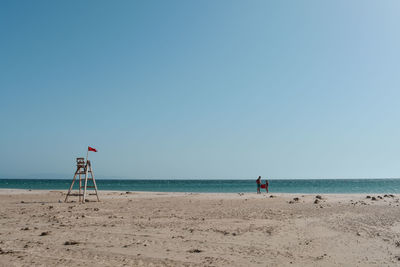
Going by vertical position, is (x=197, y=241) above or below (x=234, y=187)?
above

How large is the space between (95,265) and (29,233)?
4.44 m

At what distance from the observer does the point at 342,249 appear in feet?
26.7

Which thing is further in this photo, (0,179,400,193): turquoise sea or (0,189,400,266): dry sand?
(0,179,400,193): turquoise sea

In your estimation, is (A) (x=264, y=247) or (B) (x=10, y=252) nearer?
(B) (x=10, y=252)

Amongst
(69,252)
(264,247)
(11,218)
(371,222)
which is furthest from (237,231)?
(11,218)

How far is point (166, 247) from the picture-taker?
26.0 ft

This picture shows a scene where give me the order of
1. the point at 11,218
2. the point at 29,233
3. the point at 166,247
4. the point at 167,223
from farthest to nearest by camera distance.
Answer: the point at 11,218 → the point at 167,223 → the point at 29,233 → the point at 166,247

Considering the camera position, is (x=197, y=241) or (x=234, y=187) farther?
(x=234, y=187)

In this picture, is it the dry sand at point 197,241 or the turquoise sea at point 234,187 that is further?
the turquoise sea at point 234,187

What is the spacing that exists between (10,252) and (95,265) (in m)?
2.56

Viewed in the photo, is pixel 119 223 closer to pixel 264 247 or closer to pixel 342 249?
pixel 264 247

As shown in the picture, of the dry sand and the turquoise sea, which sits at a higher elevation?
the dry sand

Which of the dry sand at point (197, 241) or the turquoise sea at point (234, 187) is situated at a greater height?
the dry sand at point (197, 241)

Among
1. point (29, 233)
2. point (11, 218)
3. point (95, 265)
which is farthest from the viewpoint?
point (11, 218)
